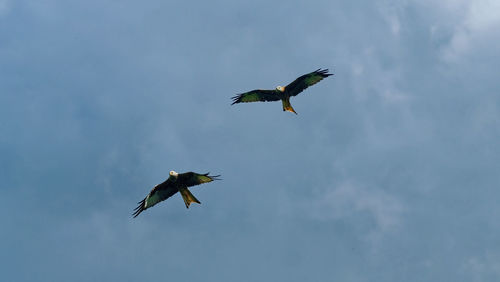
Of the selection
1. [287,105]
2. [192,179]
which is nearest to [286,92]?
[287,105]

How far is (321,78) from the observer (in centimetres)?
3894

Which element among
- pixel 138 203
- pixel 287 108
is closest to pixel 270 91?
pixel 287 108

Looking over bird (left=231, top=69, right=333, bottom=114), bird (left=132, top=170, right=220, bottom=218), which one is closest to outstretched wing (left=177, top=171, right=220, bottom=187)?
bird (left=132, top=170, right=220, bottom=218)

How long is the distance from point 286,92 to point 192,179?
11270 millimetres

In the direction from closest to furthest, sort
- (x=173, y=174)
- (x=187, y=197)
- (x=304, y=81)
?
(x=173, y=174) < (x=187, y=197) < (x=304, y=81)

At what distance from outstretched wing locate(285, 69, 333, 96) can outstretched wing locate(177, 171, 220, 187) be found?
10.9 metres

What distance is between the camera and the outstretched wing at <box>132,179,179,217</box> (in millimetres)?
32812

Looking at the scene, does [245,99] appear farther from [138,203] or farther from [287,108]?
[138,203]

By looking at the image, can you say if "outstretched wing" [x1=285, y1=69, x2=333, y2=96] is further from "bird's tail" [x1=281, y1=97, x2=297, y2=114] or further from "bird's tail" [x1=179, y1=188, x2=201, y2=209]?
"bird's tail" [x1=179, y1=188, x2=201, y2=209]

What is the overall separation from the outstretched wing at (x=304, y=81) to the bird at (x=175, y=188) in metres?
11.1

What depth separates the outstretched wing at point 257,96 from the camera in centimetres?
3953

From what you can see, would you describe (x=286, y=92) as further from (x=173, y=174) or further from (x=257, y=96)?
(x=173, y=174)

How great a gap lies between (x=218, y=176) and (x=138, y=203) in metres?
6.56

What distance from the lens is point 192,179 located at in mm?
32469
